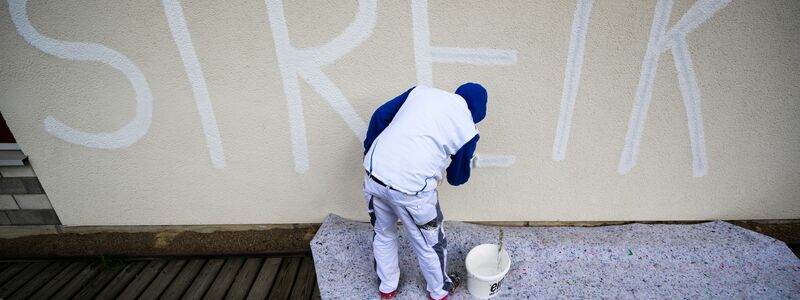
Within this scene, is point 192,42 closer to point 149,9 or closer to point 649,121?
point 149,9

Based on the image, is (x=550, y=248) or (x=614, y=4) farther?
(x=550, y=248)

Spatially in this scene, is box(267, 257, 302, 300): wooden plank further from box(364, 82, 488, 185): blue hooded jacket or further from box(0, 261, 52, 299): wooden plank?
box(0, 261, 52, 299): wooden plank

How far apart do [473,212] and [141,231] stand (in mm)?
2361

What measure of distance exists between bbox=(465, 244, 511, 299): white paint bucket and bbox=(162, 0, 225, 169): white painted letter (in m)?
1.67

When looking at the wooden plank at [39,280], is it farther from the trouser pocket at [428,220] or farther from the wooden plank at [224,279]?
the trouser pocket at [428,220]

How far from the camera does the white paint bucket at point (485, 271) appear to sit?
1.74m

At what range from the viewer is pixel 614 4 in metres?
1.61

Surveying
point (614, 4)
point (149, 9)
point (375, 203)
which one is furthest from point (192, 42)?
point (614, 4)

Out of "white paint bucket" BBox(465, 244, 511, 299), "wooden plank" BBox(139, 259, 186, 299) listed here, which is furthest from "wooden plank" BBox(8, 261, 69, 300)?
"white paint bucket" BBox(465, 244, 511, 299)

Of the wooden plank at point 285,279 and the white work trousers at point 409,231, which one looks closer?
the white work trousers at point 409,231

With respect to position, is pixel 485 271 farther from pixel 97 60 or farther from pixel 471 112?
pixel 97 60

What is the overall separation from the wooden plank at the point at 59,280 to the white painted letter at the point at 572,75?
10.7 ft

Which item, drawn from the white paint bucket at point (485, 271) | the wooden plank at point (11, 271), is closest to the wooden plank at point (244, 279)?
the white paint bucket at point (485, 271)

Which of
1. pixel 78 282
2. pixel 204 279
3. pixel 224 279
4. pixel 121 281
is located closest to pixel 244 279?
pixel 224 279
